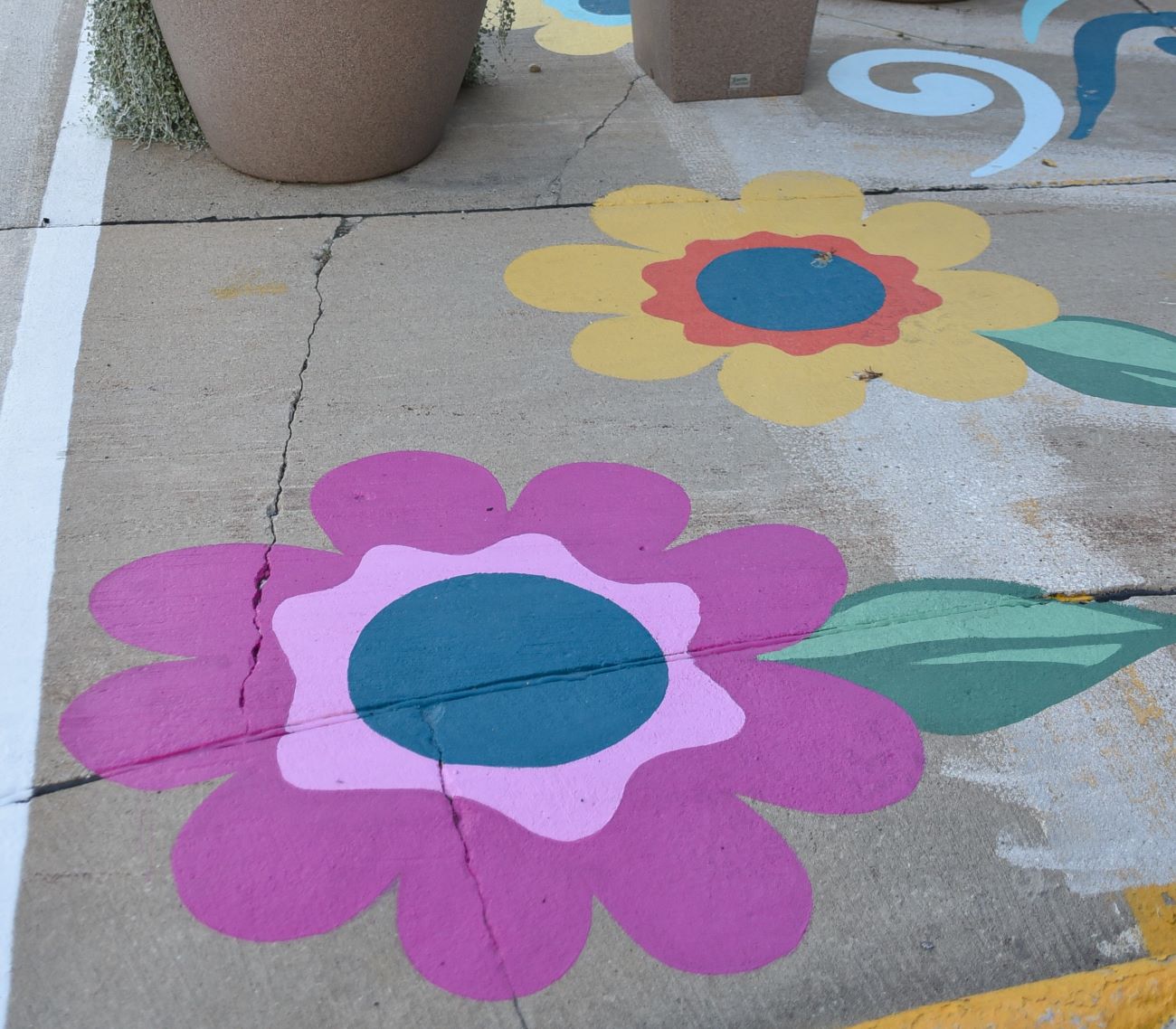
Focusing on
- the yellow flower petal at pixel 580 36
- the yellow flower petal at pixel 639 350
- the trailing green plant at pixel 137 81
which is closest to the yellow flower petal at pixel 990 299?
the yellow flower petal at pixel 639 350

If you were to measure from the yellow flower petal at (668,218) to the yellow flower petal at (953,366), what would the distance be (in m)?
0.86

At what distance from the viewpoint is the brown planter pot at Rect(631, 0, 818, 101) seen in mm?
4594

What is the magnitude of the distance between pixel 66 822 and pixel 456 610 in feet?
2.61

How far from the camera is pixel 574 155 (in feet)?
13.9

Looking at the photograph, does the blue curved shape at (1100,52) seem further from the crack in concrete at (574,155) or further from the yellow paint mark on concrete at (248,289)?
the yellow paint mark on concrete at (248,289)

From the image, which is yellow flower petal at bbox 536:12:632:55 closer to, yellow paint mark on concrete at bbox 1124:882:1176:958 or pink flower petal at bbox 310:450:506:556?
pink flower petal at bbox 310:450:506:556

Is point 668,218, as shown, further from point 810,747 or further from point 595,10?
point 595,10

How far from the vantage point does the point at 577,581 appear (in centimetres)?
228

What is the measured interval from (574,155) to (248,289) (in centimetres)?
155

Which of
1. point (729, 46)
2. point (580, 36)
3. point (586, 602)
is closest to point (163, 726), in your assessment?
point (586, 602)

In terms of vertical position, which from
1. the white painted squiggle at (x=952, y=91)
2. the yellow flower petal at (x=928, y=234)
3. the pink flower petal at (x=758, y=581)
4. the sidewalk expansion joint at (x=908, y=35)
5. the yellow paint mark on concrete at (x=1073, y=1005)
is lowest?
the yellow paint mark on concrete at (x=1073, y=1005)

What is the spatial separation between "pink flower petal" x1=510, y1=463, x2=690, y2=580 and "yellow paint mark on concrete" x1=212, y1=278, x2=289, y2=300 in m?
1.26

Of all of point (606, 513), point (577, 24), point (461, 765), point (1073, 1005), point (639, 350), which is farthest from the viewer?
point (577, 24)

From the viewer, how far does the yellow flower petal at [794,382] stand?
2832 millimetres
